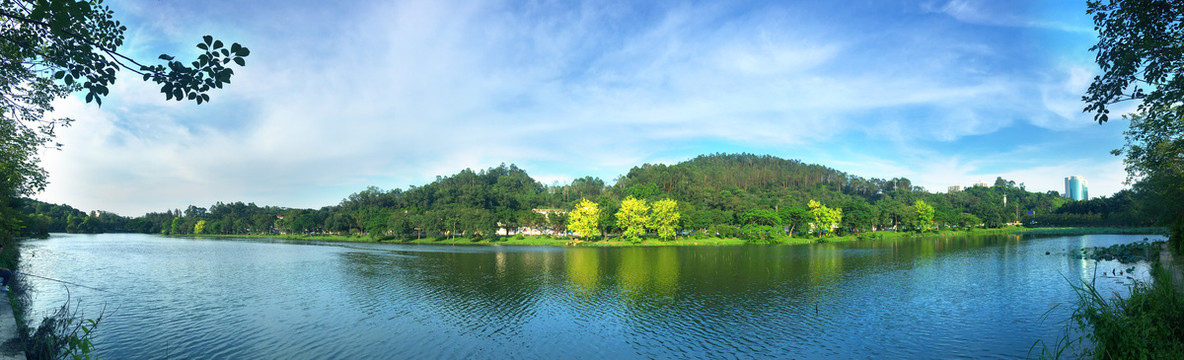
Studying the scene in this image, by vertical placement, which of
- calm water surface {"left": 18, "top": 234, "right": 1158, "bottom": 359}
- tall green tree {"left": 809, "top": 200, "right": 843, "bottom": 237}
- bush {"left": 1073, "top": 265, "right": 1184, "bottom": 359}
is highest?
tall green tree {"left": 809, "top": 200, "right": 843, "bottom": 237}

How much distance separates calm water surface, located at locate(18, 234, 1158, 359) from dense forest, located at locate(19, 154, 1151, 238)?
124 feet

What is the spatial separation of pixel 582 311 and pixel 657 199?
72377 mm

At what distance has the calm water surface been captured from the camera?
51.4 ft

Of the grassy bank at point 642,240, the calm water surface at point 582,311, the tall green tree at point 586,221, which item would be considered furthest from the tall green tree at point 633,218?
the calm water surface at point 582,311

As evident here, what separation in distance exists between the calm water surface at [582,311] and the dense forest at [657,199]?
124 feet

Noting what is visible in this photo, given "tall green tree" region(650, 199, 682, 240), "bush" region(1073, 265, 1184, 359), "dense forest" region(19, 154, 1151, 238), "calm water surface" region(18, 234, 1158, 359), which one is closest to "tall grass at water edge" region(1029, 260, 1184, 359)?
"bush" region(1073, 265, 1184, 359)

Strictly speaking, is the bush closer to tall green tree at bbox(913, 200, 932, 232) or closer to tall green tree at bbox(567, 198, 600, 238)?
tall green tree at bbox(567, 198, 600, 238)

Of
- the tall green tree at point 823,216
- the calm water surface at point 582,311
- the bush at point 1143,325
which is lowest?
the calm water surface at point 582,311

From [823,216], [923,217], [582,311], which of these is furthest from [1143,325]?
[923,217]

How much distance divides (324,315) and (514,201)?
89.7 metres

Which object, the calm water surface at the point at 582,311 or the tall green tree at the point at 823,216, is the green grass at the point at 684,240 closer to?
the tall green tree at the point at 823,216

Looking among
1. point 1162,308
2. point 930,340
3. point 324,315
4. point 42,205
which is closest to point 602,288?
point 324,315

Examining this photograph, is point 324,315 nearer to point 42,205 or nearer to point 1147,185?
point 1147,185

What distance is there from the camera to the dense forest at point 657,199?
8181cm
